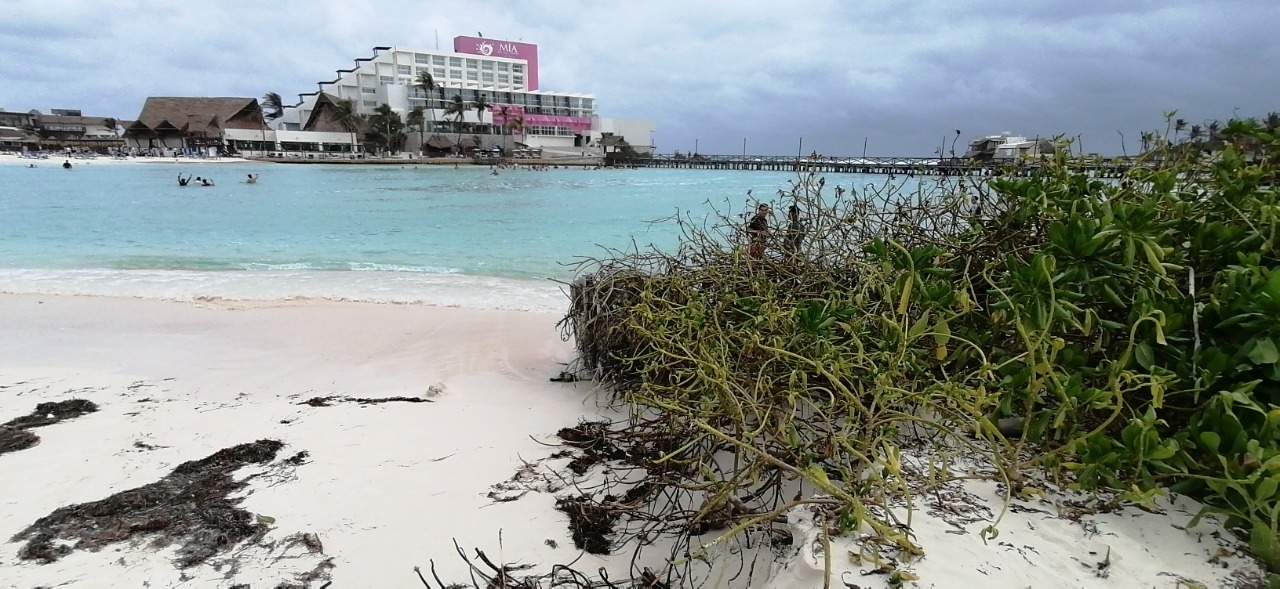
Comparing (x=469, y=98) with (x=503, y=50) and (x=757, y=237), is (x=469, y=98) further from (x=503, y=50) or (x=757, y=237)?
(x=757, y=237)

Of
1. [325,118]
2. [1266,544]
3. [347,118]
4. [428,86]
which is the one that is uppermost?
[428,86]

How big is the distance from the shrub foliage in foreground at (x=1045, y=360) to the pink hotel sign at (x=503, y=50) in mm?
118505

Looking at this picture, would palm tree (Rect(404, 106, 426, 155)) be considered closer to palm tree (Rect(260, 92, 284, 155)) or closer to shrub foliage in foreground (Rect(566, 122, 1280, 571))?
palm tree (Rect(260, 92, 284, 155))

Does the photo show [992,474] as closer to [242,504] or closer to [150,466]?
[242,504]

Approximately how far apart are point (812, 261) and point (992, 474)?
1966 mm

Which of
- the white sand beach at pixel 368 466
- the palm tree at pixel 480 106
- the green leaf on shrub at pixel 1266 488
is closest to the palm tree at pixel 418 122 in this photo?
the palm tree at pixel 480 106

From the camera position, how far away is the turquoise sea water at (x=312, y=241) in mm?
10594

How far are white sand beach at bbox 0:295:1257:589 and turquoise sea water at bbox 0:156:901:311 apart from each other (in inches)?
83.3

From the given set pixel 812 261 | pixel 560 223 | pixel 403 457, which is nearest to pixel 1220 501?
pixel 812 261

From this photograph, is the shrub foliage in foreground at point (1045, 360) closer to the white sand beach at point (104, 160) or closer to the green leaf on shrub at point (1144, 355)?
the green leaf on shrub at point (1144, 355)

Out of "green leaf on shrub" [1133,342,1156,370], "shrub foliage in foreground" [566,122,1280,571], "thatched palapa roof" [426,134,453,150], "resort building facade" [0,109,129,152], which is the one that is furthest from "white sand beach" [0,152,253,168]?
"green leaf on shrub" [1133,342,1156,370]

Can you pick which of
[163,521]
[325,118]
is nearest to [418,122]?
[325,118]

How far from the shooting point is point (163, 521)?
3.04m

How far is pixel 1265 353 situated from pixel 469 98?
101071 mm
